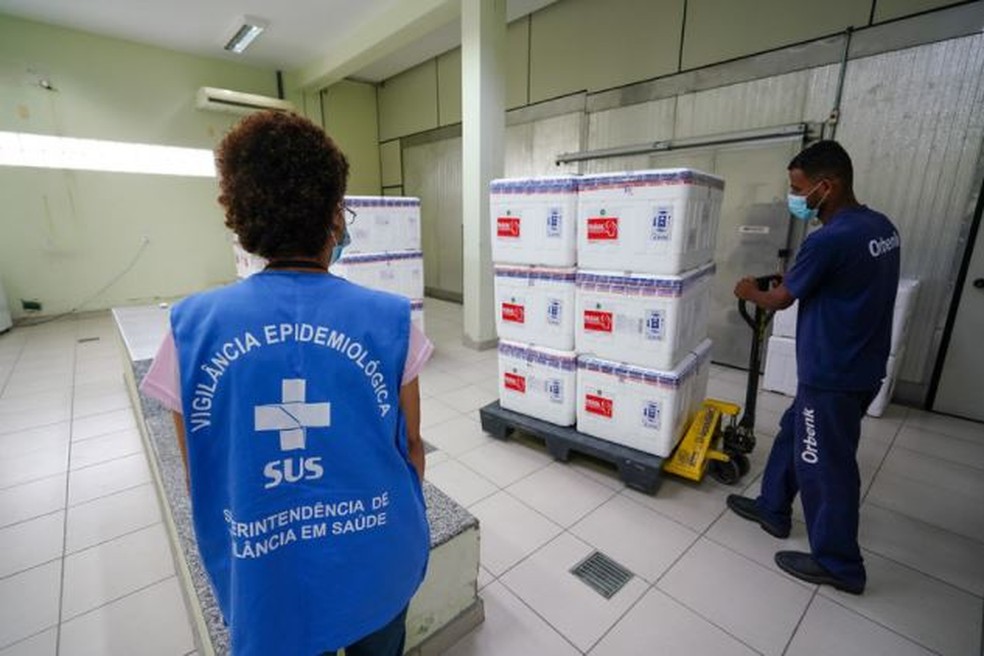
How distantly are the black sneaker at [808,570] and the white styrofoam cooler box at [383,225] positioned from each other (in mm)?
3564

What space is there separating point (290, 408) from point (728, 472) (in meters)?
2.45

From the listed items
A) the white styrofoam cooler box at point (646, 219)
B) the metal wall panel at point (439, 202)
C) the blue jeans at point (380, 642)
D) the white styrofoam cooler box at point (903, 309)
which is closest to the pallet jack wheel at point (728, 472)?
the white styrofoam cooler box at point (646, 219)

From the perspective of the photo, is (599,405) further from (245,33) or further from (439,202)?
(245,33)

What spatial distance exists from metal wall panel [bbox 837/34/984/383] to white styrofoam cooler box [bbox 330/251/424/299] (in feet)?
→ 12.2

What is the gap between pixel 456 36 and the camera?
5957 mm

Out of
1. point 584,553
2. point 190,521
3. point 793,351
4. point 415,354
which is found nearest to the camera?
point 415,354

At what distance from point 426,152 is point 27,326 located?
19.4 ft

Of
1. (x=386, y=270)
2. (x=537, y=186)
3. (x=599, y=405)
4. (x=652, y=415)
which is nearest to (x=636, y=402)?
(x=652, y=415)

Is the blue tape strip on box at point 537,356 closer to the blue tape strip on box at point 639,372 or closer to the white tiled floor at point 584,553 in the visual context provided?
the blue tape strip on box at point 639,372

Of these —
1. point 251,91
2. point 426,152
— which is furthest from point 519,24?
point 251,91

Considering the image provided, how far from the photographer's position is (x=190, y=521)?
1.50 metres

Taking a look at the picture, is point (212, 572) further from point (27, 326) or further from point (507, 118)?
point (27, 326)

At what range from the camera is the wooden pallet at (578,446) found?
2.32m

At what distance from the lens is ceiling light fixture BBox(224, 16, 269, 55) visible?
207 inches
